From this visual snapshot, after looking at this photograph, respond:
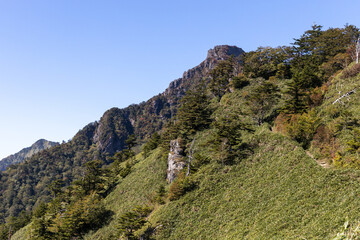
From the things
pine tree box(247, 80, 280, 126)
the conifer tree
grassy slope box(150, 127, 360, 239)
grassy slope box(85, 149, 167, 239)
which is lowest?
grassy slope box(150, 127, 360, 239)

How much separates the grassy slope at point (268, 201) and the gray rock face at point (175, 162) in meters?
6.85

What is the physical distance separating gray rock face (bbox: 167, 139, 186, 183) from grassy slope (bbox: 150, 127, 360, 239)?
685 cm

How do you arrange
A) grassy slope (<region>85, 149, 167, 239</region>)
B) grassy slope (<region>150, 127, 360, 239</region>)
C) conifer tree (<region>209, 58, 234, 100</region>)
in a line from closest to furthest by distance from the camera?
grassy slope (<region>150, 127, 360, 239</region>) → grassy slope (<region>85, 149, 167, 239</region>) → conifer tree (<region>209, 58, 234, 100</region>)

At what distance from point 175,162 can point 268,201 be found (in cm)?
2207

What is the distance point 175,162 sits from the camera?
140 ft

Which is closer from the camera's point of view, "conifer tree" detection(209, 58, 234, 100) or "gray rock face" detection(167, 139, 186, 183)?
"gray rock face" detection(167, 139, 186, 183)

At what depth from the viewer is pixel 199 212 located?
28.9m

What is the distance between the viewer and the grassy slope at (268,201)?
17.5 meters

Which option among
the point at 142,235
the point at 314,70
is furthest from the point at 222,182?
the point at 314,70

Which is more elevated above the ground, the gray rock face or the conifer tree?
the conifer tree

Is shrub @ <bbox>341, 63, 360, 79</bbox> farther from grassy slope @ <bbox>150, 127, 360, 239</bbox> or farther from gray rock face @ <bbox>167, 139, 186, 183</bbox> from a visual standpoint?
gray rock face @ <bbox>167, 139, 186, 183</bbox>

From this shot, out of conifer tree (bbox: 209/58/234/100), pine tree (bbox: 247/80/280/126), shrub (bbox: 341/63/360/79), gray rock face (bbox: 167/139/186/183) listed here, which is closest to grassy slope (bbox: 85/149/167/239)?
gray rock face (bbox: 167/139/186/183)

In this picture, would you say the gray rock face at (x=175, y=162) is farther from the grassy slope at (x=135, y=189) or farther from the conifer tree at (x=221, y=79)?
the conifer tree at (x=221, y=79)

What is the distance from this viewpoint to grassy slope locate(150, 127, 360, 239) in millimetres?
17516
